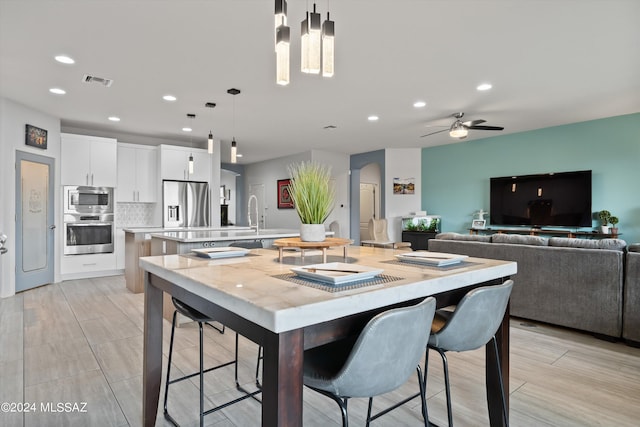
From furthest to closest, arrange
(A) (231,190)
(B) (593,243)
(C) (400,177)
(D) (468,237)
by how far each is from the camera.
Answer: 1. (A) (231,190)
2. (C) (400,177)
3. (D) (468,237)
4. (B) (593,243)

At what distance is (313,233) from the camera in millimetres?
1735

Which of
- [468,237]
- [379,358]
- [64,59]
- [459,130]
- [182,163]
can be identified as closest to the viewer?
[379,358]

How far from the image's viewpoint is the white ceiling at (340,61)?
8.36 ft

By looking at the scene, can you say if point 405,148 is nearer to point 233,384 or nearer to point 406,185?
point 406,185

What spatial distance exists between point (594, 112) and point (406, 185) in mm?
3708

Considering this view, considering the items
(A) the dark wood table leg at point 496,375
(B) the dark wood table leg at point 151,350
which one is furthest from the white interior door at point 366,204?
(B) the dark wood table leg at point 151,350

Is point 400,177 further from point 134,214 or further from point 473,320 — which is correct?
point 473,320

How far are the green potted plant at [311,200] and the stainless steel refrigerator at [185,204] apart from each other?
5.23 metres

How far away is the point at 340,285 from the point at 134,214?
21.4ft

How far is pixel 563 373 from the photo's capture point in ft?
7.68

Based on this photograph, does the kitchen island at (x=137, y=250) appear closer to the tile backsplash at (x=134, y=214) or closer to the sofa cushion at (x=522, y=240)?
the tile backsplash at (x=134, y=214)

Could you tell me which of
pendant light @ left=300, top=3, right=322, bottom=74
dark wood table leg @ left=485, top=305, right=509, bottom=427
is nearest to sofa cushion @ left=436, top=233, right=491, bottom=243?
dark wood table leg @ left=485, top=305, right=509, bottom=427

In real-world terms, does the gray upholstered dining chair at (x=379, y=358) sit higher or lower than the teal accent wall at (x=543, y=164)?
lower

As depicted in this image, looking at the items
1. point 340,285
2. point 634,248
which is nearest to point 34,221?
point 340,285
